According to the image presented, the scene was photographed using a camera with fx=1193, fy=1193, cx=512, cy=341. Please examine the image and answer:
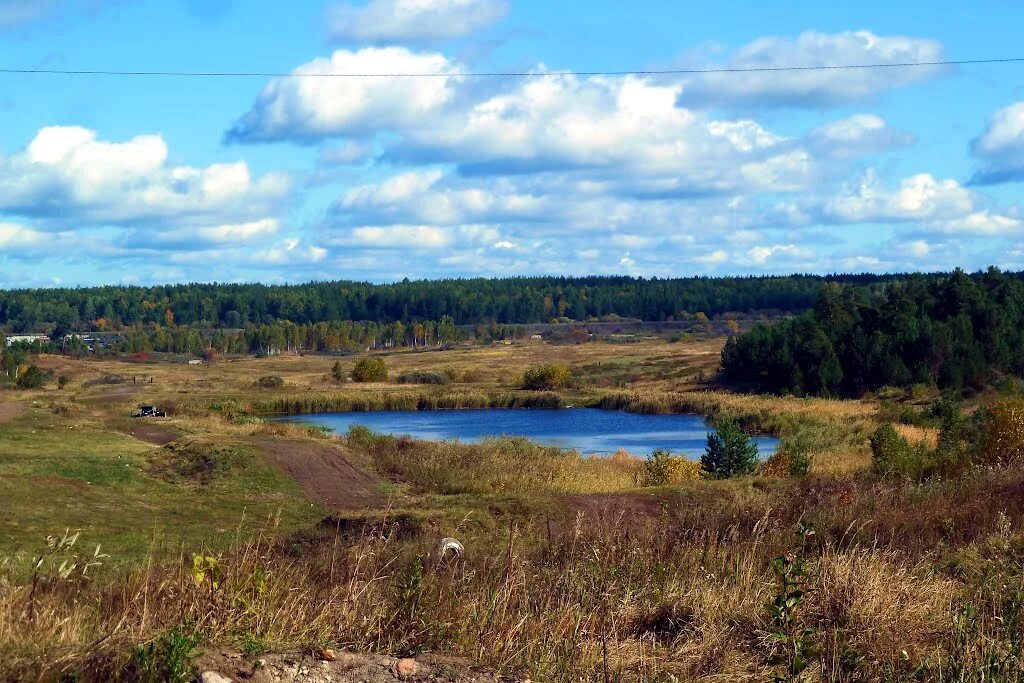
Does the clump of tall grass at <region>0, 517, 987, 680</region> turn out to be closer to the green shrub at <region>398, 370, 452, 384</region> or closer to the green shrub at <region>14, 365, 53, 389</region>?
the green shrub at <region>14, 365, 53, 389</region>

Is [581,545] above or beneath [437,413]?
above

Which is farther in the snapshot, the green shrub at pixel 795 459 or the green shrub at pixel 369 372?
the green shrub at pixel 369 372

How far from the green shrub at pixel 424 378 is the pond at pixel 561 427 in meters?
16.0

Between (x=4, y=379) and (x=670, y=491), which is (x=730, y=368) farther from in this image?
(x=670, y=491)

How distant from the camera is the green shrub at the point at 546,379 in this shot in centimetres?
8612

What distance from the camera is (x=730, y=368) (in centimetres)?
8550

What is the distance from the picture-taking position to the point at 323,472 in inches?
1153

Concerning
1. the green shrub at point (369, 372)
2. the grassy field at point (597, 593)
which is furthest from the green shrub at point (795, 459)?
the green shrub at point (369, 372)

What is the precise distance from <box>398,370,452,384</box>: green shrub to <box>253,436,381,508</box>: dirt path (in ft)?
193

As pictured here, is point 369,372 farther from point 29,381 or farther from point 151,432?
point 151,432

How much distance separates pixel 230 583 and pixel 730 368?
8106cm

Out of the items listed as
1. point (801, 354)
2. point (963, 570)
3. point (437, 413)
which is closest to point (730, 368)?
point (801, 354)

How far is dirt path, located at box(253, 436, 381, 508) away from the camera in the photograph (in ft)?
85.8

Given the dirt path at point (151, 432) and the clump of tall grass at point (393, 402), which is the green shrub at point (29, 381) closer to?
the clump of tall grass at point (393, 402)
